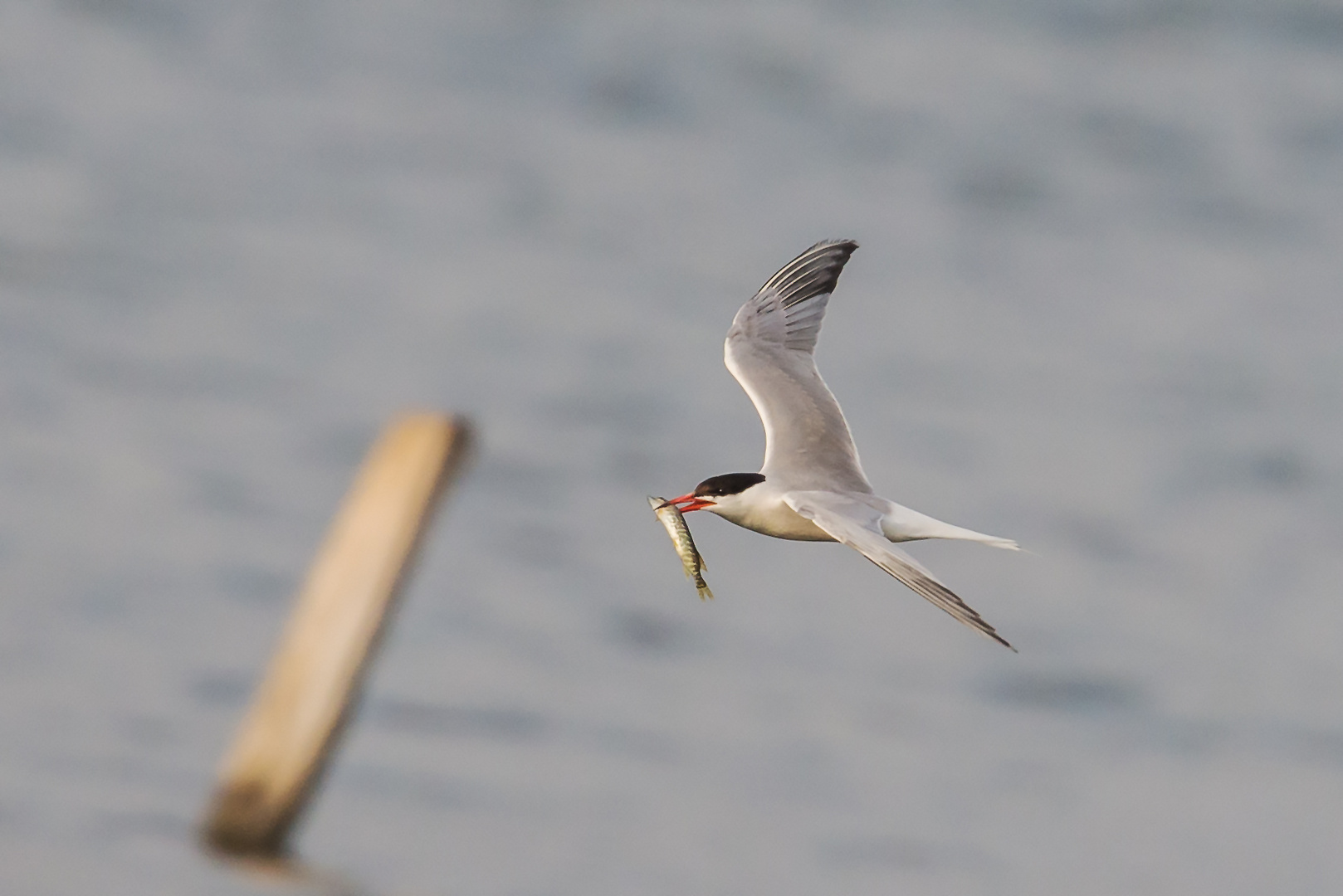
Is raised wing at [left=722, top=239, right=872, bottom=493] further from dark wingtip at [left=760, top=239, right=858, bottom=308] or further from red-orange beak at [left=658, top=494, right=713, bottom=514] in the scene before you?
red-orange beak at [left=658, top=494, right=713, bottom=514]

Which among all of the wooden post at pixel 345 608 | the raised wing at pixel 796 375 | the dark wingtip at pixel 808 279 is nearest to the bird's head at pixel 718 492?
the raised wing at pixel 796 375

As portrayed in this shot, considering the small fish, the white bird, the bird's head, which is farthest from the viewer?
the small fish

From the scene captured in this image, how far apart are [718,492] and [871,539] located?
0.43 metres

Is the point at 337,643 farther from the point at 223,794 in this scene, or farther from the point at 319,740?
the point at 223,794

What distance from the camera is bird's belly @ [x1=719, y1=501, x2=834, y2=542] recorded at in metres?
3.59

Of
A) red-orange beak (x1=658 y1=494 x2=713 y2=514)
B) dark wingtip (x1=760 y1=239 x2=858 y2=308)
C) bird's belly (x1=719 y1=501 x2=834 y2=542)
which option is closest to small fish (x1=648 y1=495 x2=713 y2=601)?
red-orange beak (x1=658 y1=494 x2=713 y2=514)

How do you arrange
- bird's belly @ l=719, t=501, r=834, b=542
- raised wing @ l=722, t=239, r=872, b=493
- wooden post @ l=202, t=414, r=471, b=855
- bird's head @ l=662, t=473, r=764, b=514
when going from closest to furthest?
bird's belly @ l=719, t=501, r=834, b=542 < bird's head @ l=662, t=473, r=764, b=514 < raised wing @ l=722, t=239, r=872, b=493 < wooden post @ l=202, t=414, r=471, b=855

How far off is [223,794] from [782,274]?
10.0 feet

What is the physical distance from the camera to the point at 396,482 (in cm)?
650

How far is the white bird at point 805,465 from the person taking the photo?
3.41 meters

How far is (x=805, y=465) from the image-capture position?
4301mm

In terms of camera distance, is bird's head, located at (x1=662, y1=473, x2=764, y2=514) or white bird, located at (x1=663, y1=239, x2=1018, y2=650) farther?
bird's head, located at (x1=662, y1=473, x2=764, y2=514)

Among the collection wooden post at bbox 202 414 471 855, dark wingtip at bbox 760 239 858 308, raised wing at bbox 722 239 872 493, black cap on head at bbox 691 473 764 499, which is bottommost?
wooden post at bbox 202 414 471 855

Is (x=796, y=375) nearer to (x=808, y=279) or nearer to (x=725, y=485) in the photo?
(x=808, y=279)
